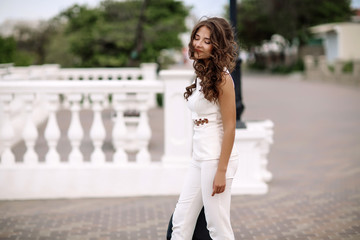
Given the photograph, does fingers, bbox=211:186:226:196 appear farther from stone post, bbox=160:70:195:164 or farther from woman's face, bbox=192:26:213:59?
stone post, bbox=160:70:195:164

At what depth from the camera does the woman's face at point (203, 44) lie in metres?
3.27

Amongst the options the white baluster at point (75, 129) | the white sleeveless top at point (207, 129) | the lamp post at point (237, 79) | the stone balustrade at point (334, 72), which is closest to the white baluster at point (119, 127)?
the white baluster at point (75, 129)

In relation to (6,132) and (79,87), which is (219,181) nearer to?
(79,87)

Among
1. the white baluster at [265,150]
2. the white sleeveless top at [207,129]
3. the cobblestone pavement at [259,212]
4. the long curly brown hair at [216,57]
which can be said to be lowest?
the cobblestone pavement at [259,212]

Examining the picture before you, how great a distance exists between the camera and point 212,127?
3.35m

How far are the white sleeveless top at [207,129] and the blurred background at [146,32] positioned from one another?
113 cm

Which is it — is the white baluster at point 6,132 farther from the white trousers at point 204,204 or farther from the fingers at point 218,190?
the fingers at point 218,190

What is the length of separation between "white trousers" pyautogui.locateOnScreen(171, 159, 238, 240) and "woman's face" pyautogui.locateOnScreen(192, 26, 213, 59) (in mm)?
673

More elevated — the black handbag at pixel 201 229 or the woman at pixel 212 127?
the woman at pixel 212 127

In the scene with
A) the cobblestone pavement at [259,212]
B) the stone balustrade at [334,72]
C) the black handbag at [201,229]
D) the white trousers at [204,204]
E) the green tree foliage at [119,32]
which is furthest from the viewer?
the stone balustrade at [334,72]

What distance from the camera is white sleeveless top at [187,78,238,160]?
3322 millimetres

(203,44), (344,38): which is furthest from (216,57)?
(344,38)

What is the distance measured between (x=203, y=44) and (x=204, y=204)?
3.36 ft

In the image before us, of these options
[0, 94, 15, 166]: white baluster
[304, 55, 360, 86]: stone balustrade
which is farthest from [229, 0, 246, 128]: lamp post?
[304, 55, 360, 86]: stone balustrade
